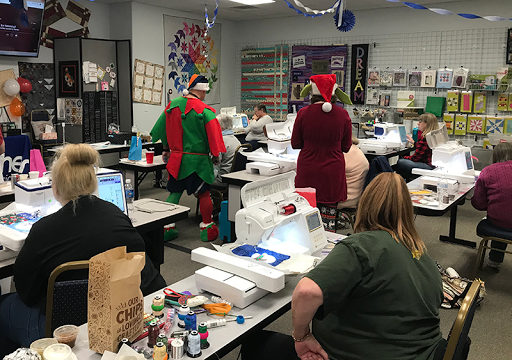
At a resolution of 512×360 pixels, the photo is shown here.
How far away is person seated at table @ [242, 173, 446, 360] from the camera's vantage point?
1.44m

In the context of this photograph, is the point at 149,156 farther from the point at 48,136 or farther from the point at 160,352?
the point at 160,352

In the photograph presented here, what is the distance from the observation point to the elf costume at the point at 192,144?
14.4 ft

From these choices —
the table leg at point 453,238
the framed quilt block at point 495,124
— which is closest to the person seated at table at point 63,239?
the table leg at point 453,238

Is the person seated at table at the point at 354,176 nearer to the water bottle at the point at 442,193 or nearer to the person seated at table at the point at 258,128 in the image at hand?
the water bottle at the point at 442,193

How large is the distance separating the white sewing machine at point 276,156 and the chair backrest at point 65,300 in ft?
8.95

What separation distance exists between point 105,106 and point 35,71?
117 centimetres

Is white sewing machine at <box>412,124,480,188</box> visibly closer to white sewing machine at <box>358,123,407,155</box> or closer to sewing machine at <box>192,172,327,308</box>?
white sewing machine at <box>358,123,407,155</box>

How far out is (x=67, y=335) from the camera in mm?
1515

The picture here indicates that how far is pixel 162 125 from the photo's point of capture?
4.56m

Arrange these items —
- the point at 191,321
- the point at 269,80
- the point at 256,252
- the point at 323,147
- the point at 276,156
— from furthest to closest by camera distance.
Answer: the point at 269,80, the point at 276,156, the point at 323,147, the point at 256,252, the point at 191,321

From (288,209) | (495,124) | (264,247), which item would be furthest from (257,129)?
(264,247)

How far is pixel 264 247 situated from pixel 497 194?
2.24 m

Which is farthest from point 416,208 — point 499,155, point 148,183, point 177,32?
point 177,32

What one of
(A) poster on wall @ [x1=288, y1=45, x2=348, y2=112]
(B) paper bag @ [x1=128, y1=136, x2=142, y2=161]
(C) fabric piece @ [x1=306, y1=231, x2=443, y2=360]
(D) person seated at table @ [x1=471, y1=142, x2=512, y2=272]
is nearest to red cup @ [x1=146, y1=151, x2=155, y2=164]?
(B) paper bag @ [x1=128, y1=136, x2=142, y2=161]
